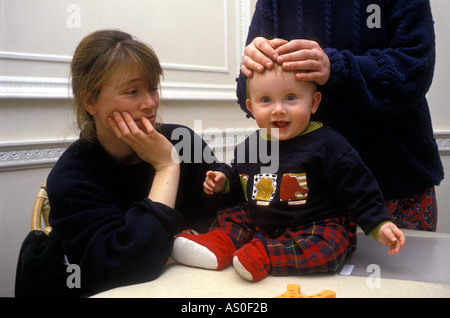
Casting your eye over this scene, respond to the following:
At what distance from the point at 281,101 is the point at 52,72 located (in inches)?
45.9

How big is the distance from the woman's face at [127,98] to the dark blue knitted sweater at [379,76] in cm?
24

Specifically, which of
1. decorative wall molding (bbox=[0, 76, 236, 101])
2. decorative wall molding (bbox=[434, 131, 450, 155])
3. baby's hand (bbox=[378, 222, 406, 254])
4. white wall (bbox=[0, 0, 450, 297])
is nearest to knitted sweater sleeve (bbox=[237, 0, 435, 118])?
baby's hand (bbox=[378, 222, 406, 254])

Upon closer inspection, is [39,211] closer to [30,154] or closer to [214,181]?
[30,154]

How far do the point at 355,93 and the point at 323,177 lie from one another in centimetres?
19

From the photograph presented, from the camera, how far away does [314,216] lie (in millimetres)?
819

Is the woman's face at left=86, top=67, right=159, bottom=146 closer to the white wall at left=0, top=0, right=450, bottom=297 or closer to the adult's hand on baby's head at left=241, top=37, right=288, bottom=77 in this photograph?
the adult's hand on baby's head at left=241, top=37, right=288, bottom=77

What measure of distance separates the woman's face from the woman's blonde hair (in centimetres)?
1

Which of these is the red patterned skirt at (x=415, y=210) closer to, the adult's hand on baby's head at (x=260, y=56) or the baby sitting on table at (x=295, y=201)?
the baby sitting on table at (x=295, y=201)

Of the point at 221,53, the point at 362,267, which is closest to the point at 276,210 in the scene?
the point at 362,267

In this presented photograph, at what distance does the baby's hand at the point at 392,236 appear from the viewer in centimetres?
70

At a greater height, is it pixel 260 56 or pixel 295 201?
pixel 260 56

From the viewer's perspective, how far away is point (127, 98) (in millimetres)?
934

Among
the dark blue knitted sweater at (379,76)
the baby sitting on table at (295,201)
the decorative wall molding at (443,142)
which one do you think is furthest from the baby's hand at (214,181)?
the decorative wall molding at (443,142)

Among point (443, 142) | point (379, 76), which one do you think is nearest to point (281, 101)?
point (379, 76)
